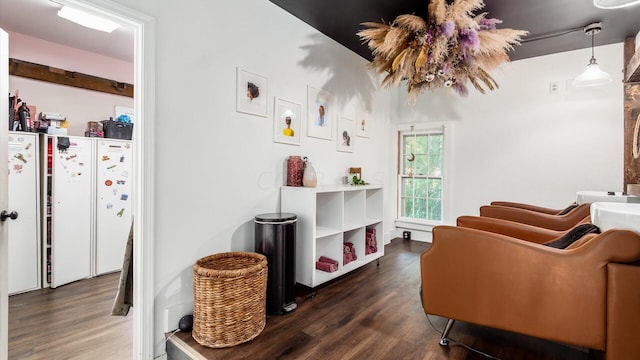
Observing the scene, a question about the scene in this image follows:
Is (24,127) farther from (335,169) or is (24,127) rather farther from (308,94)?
(335,169)

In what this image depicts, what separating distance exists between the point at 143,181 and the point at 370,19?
95.5 inches

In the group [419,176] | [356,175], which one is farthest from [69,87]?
[419,176]

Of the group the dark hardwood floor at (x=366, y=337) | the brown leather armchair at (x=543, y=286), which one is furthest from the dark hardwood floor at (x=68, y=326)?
the brown leather armchair at (x=543, y=286)

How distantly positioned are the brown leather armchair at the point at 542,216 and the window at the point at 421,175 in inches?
48.9

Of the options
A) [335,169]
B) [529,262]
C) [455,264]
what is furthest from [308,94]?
[529,262]

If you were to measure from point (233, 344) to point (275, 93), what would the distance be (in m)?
1.95

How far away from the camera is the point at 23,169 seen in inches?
106

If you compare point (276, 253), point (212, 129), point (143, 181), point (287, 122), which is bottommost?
point (276, 253)

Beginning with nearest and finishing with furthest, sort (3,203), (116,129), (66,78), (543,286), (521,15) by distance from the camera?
1. (543,286)
2. (3,203)
3. (521,15)
4. (66,78)
5. (116,129)

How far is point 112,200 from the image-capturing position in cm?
325

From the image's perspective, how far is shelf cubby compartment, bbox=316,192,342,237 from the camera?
2.74m

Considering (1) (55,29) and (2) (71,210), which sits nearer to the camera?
(1) (55,29)

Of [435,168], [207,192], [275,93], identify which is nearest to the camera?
[207,192]

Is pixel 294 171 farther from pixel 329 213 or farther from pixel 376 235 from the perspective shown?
pixel 376 235
